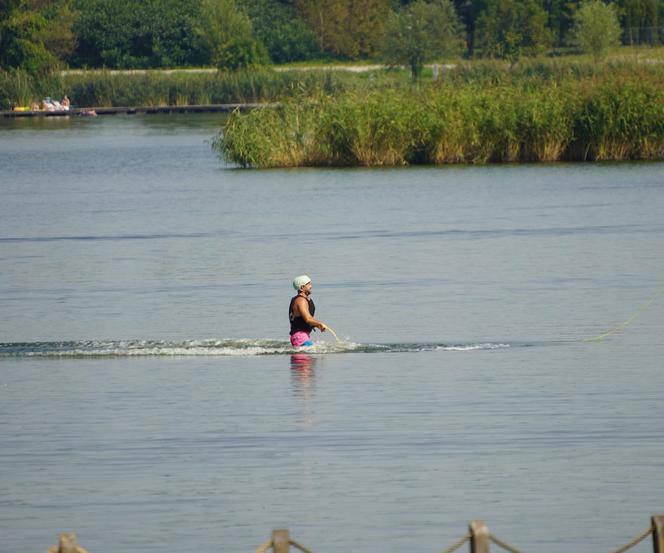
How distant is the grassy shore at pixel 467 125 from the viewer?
5419cm

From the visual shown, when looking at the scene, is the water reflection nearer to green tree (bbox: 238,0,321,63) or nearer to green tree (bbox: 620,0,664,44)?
green tree (bbox: 620,0,664,44)

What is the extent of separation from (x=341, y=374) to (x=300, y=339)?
151 centimetres

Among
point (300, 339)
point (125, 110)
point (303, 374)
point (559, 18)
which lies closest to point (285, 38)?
point (125, 110)

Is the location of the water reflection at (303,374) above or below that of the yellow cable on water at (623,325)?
above

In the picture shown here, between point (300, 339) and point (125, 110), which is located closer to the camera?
point (300, 339)

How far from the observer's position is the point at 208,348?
2606 cm

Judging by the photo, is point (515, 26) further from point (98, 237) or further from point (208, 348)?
point (208, 348)

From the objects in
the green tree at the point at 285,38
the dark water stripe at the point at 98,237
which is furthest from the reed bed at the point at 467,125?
the green tree at the point at 285,38

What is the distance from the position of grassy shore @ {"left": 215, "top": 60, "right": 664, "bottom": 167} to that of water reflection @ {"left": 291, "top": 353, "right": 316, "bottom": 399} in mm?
29461

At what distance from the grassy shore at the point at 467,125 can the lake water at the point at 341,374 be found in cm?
489

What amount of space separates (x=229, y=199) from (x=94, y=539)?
36784mm

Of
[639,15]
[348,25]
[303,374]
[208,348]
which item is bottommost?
[208,348]

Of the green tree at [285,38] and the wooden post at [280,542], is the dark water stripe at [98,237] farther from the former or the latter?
the green tree at [285,38]

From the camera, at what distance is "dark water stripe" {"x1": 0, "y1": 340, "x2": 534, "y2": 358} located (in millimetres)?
25750
